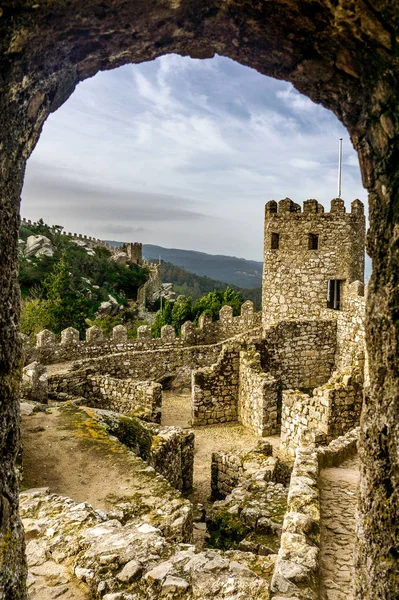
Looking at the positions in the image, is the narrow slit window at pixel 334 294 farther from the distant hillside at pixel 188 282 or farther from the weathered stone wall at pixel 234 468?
the distant hillside at pixel 188 282

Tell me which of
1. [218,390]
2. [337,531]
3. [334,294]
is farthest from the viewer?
[334,294]

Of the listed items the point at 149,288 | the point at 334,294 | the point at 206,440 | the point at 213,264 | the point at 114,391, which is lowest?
the point at 206,440

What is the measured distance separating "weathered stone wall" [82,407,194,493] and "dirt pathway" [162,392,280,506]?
31 cm

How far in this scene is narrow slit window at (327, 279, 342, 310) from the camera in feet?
39.5

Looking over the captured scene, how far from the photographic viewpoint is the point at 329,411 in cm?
732

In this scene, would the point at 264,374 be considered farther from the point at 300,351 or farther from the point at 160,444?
the point at 160,444

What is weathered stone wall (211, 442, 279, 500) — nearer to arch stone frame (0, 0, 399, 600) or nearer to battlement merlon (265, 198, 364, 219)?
arch stone frame (0, 0, 399, 600)

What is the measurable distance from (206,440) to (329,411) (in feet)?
9.83

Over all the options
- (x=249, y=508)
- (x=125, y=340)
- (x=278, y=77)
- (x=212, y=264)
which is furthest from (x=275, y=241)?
(x=212, y=264)

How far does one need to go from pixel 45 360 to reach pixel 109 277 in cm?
3379

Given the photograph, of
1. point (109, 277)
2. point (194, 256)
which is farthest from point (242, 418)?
point (194, 256)

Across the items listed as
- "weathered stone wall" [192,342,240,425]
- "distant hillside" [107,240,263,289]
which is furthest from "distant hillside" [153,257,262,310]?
"weathered stone wall" [192,342,240,425]

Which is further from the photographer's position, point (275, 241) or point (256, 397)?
point (275, 241)

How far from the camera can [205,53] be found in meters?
2.17
